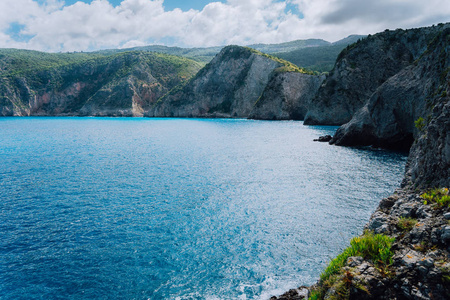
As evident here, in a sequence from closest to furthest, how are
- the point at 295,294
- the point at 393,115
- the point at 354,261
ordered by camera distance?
1. the point at 354,261
2. the point at 295,294
3. the point at 393,115

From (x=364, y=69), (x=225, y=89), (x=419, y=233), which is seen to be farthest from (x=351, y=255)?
(x=225, y=89)

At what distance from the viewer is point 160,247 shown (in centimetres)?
1511

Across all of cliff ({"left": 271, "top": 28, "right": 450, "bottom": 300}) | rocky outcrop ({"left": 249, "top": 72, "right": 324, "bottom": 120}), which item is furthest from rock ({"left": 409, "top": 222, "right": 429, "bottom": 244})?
rocky outcrop ({"left": 249, "top": 72, "right": 324, "bottom": 120})

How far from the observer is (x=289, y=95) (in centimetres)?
12950

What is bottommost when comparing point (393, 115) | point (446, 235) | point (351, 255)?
point (351, 255)

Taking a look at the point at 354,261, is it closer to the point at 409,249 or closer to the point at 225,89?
the point at 409,249

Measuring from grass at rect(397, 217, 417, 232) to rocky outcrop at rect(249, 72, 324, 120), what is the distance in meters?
124

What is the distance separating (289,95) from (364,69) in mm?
44138

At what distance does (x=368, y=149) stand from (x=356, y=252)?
45.9 meters

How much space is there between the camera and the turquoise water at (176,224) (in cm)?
1221

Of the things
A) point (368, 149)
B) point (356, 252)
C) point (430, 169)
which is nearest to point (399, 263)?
point (356, 252)

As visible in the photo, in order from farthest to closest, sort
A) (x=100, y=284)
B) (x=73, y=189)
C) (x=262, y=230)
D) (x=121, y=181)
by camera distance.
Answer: (x=121, y=181) → (x=73, y=189) → (x=262, y=230) → (x=100, y=284)

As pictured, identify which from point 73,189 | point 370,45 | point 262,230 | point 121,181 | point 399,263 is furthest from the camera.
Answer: point 370,45

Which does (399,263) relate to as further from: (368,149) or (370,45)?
(370,45)
